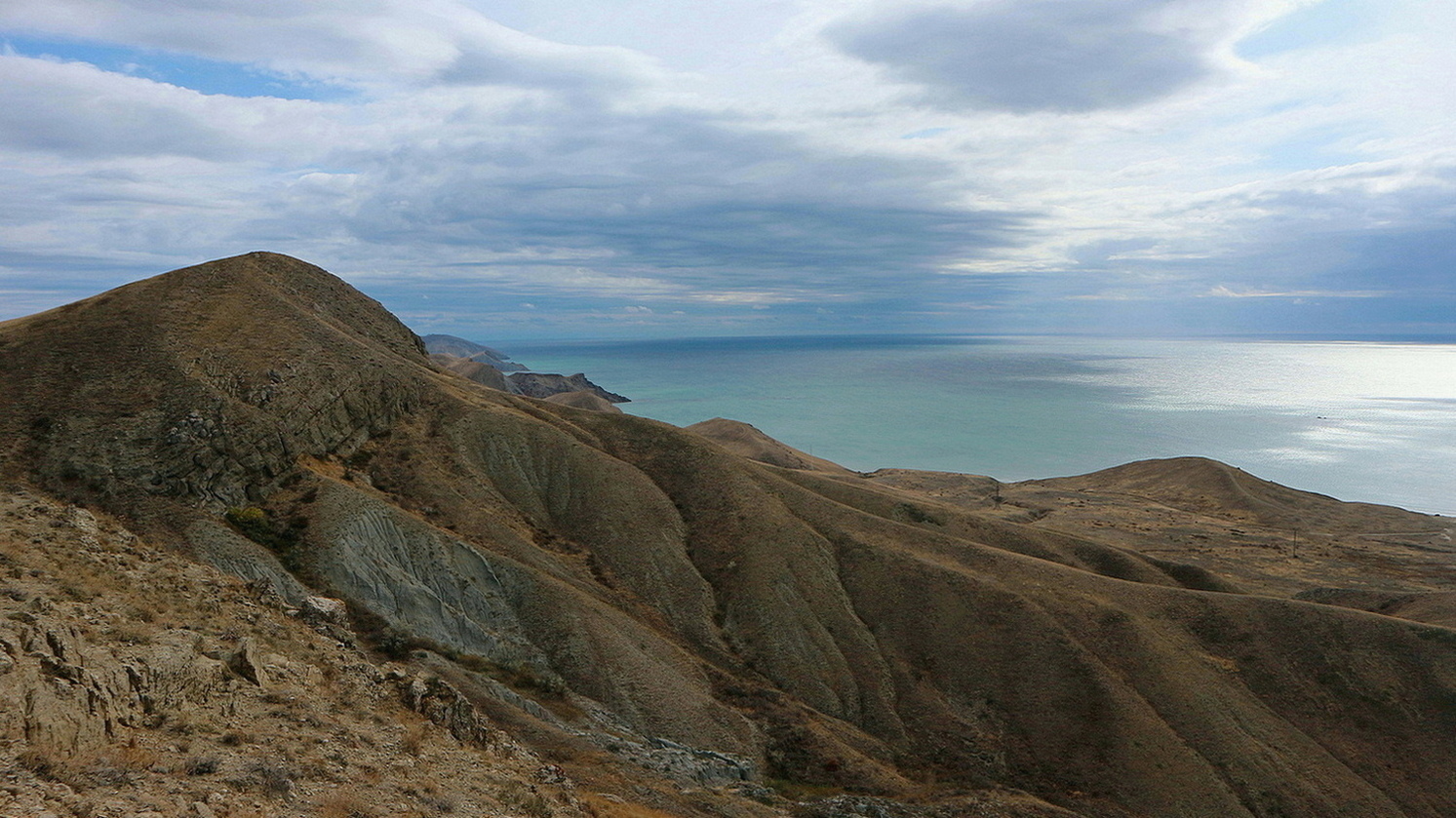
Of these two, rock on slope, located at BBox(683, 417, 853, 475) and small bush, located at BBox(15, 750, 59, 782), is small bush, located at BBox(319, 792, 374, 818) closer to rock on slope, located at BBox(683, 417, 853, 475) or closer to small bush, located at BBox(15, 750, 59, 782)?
small bush, located at BBox(15, 750, 59, 782)

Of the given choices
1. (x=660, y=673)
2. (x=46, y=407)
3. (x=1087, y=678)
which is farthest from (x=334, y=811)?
(x=1087, y=678)

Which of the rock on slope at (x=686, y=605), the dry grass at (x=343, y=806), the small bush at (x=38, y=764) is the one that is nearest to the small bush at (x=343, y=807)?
the dry grass at (x=343, y=806)

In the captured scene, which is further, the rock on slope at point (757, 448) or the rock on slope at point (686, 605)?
the rock on slope at point (757, 448)

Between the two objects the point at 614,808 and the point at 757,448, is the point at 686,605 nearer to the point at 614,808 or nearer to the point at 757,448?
the point at 614,808

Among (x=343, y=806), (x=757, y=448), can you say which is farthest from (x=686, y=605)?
(x=757, y=448)

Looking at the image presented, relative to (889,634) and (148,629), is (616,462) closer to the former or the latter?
(889,634)

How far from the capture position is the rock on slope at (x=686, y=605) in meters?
40.5

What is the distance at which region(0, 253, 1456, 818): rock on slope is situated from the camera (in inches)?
1594

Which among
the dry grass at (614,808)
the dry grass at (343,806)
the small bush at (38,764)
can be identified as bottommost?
the dry grass at (614,808)

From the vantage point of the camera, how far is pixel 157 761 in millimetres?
15344

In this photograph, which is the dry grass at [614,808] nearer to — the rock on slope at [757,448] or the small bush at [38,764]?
the small bush at [38,764]

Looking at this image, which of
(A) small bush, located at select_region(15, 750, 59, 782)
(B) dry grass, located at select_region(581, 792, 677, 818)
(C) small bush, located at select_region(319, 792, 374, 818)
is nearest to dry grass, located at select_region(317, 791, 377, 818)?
(C) small bush, located at select_region(319, 792, 374, 818)

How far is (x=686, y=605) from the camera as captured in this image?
176ft

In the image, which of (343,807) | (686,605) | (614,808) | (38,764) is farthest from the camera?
(686,605)
